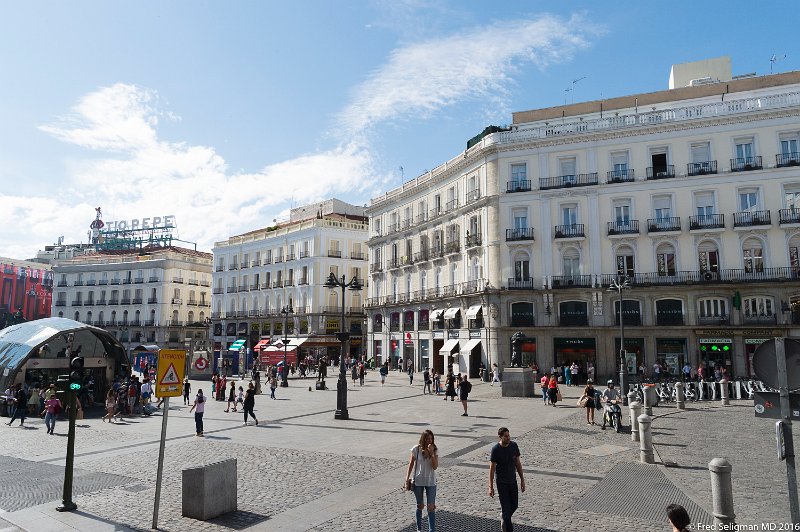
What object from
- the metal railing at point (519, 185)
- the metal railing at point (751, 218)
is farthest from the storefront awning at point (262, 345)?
the metal railing at point (751, 218)

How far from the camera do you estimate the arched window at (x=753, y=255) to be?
Answer: 33688 mm

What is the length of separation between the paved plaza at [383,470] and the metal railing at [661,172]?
1898 cm

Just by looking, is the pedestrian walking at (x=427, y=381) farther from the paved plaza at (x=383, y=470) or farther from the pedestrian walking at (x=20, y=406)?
the pedestrian walking at (x=20, y=406)

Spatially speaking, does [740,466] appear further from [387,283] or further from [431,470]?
[387,283]

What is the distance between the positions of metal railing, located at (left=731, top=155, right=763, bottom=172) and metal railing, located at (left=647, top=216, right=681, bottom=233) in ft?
15.0

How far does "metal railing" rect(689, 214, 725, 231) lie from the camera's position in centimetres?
3444

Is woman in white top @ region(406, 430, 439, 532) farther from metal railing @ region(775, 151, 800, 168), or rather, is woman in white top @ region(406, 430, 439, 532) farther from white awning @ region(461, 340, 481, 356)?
metal railing @ region(775, 151, 800, 168)

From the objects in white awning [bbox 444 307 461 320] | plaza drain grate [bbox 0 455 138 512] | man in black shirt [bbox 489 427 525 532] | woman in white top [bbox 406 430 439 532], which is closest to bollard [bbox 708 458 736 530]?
man in black shirt [bbox 489 427 525 532]

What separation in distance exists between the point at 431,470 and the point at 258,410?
17.5 m

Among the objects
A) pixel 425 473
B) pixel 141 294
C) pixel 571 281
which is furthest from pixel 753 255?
pixel 141 294

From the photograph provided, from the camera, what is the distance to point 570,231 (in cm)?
3759

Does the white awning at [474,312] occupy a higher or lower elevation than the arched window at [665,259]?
lower

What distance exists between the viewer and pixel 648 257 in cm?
3588

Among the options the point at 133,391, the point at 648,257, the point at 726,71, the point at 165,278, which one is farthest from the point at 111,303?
the point at 726,71
